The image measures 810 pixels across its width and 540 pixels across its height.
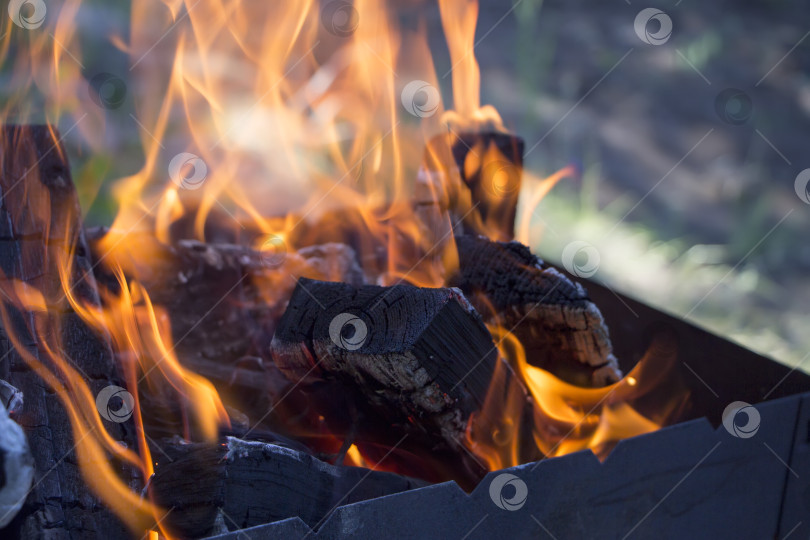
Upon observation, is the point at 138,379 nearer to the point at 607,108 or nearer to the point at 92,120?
the point at 92,120

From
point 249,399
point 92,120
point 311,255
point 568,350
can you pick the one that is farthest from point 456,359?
point 92,120

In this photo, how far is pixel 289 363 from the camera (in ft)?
4.46

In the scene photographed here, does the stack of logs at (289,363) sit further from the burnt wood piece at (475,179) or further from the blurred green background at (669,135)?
the blurred green background at (669,135)

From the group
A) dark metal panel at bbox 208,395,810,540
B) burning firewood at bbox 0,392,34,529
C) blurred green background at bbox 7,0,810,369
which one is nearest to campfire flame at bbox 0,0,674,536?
dark metal panel at bbox 208,395,810,540

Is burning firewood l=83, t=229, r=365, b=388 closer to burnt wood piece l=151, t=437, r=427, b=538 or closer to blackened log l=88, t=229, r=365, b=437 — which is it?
blackened log l=88, t=229, r=365, b=437

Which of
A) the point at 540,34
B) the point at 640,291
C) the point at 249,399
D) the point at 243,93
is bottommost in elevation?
the point at 640,291

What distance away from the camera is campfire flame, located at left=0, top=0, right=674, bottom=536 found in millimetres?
1298

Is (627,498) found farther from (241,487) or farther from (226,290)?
(226,290)

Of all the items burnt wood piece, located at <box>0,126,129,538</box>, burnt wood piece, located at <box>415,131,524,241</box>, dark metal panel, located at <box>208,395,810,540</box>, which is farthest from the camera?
burnt wood piece, located at <box>415,131,524,241</box>

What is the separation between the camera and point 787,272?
12.8 feet

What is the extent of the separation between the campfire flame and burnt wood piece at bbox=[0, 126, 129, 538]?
0.06 ft

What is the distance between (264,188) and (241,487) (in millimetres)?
2871

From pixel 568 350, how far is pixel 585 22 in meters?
3.46

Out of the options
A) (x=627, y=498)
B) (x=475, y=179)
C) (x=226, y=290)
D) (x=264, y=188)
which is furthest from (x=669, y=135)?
(x=627, y=498)
